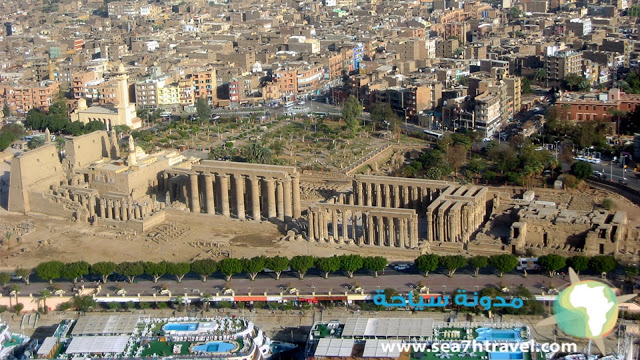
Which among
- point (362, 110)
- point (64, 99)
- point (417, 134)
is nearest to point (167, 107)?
point (64, 99)

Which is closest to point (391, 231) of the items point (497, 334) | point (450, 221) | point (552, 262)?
point (450, 221)

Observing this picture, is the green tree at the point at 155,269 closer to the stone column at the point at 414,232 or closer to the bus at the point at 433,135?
the stone column at the point at 414,232

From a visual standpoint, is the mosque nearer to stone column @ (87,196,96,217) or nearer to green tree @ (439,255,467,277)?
stone column @ (87,196,96,217)

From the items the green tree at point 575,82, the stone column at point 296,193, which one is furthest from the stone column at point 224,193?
the green tree at point 575,82

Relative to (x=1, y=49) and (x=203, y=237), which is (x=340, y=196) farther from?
(x=1, y=49)

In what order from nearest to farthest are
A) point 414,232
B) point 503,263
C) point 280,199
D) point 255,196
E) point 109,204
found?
point 503,263
point 414,232
point 280,199
point 255,196
point 109,204

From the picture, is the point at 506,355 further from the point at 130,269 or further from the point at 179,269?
the point at 130,269
